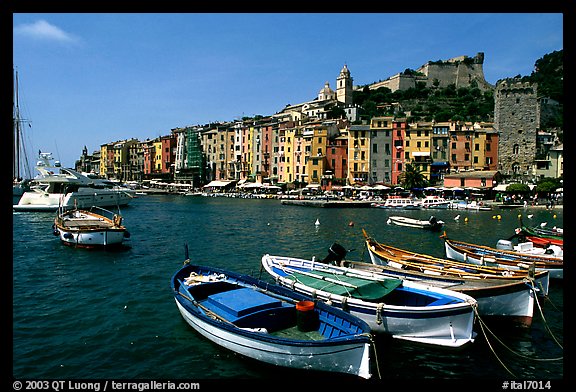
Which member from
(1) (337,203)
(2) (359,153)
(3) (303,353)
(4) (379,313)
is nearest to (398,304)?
(4) (379,313)

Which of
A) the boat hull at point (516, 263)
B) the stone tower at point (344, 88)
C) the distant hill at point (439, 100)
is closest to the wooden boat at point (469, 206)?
the boat hull at point (516, 263)

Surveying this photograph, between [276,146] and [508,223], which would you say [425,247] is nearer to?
[508,223]

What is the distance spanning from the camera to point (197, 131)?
4345 inches

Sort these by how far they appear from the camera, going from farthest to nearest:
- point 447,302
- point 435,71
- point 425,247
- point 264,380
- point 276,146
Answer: point 435,71
point 276,146
point 425,247
point 447,302
point 264,380

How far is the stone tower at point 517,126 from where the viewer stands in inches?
2990

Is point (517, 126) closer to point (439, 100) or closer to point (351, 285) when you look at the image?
point (439, 100)

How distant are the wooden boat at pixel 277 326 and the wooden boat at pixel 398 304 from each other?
1.30 meters

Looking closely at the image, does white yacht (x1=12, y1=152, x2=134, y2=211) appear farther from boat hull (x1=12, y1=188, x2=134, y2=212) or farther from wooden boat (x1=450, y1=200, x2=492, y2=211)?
wooden boat (x1=450, y1=200, x2=492, y2=211)

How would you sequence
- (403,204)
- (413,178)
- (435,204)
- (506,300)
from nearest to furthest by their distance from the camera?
1. (506,300)
2. (403,204)
3. (435,204)
4. (413,178)

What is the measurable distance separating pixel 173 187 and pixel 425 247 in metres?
83.5

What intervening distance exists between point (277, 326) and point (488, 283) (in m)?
7.29

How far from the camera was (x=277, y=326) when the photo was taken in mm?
10773

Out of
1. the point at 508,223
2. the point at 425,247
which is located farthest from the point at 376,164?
the point at 425,247

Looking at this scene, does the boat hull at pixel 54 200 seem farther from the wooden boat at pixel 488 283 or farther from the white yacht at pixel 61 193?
the wooden boat at pixel 488 283
